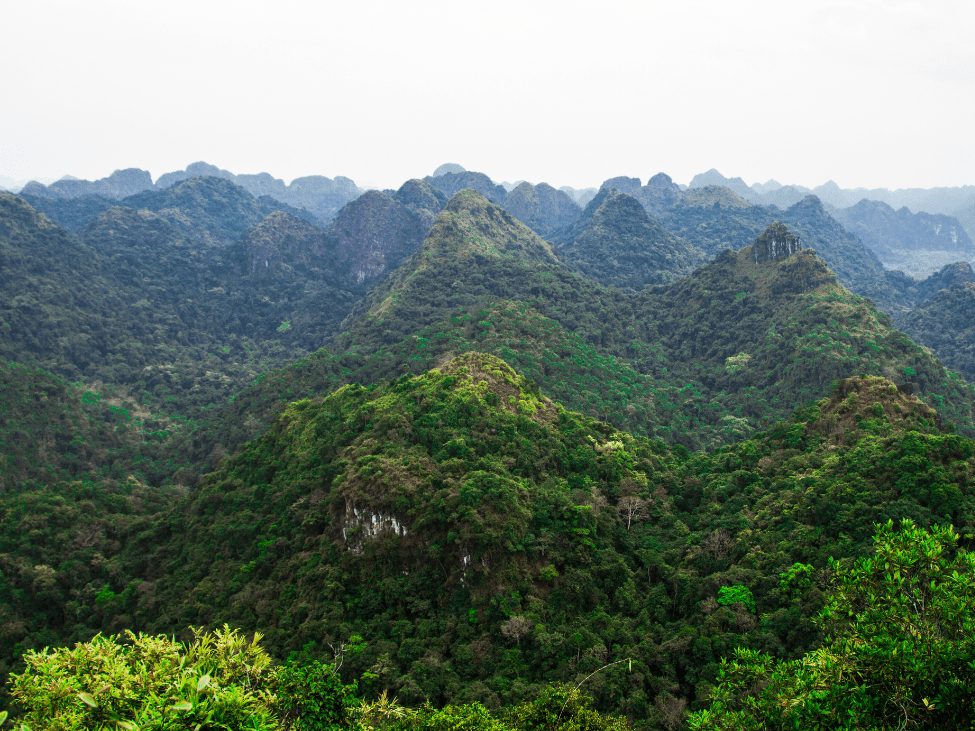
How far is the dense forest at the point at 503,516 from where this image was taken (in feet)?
51.4

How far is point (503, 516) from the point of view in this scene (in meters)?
33.4

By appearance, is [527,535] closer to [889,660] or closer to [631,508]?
[631,508]

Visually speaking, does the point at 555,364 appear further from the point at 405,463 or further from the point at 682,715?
the point at 682,715

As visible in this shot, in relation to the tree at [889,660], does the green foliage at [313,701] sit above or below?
below

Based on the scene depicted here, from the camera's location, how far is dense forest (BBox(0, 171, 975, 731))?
1566 centimetres

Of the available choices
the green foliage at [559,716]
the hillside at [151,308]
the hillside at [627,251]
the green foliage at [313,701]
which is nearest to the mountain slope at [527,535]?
the green foliage at [559,716]

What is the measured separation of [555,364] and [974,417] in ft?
178

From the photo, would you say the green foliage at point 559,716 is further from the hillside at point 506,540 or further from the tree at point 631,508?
the tree at point 631,508

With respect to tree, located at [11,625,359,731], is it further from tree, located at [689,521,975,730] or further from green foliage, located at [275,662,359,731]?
tree, located at [689,521,975,730]

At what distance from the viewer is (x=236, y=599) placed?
114 ft

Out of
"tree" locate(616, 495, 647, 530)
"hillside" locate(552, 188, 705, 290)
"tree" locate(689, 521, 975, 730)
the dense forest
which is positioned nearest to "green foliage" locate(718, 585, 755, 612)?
the dense forest

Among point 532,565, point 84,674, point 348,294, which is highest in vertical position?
point 348,294

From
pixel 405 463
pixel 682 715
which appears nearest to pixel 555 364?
pixel 405 463

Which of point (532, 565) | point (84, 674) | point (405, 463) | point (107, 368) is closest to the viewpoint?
point (84, 674)
